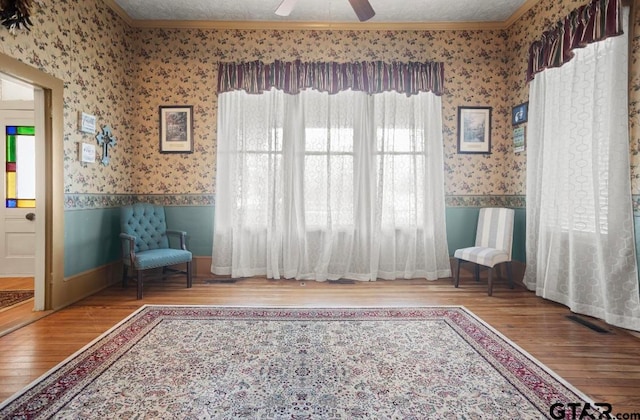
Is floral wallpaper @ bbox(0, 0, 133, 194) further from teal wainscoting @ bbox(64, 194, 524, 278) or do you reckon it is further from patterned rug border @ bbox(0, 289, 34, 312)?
patterned rug border @ bbox(0, 289, 34, 312)

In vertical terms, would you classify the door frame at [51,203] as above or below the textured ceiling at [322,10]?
below

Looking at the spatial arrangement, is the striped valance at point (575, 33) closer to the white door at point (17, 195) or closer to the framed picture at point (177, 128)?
the framed picture at point (177, 128)

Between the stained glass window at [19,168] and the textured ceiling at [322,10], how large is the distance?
2.34 m

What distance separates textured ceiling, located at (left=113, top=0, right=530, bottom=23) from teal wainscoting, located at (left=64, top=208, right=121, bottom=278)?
270 centimetres

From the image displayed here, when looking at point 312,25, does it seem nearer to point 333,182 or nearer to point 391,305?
point 333,182

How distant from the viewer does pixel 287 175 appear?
15.1 ft

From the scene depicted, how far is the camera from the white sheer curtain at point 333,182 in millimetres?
4590

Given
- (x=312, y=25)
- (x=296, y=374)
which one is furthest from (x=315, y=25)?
(x=296, y=374)

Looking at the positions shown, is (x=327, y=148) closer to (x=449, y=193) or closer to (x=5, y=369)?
(x=449, y=193)

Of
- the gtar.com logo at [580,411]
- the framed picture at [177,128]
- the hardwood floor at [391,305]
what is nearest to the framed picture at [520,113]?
the hardwood floor at [391,305]

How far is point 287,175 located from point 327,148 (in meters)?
0.68

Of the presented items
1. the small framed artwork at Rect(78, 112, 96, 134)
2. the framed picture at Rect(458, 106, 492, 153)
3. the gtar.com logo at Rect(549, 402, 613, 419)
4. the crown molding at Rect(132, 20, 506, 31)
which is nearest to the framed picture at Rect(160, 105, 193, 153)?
the small framed artwork at Rect(78, 112, 96, 134)

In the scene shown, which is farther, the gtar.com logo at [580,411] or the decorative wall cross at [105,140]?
the decorative wall cross at [105,140]

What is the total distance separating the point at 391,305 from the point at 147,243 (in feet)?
10.5
